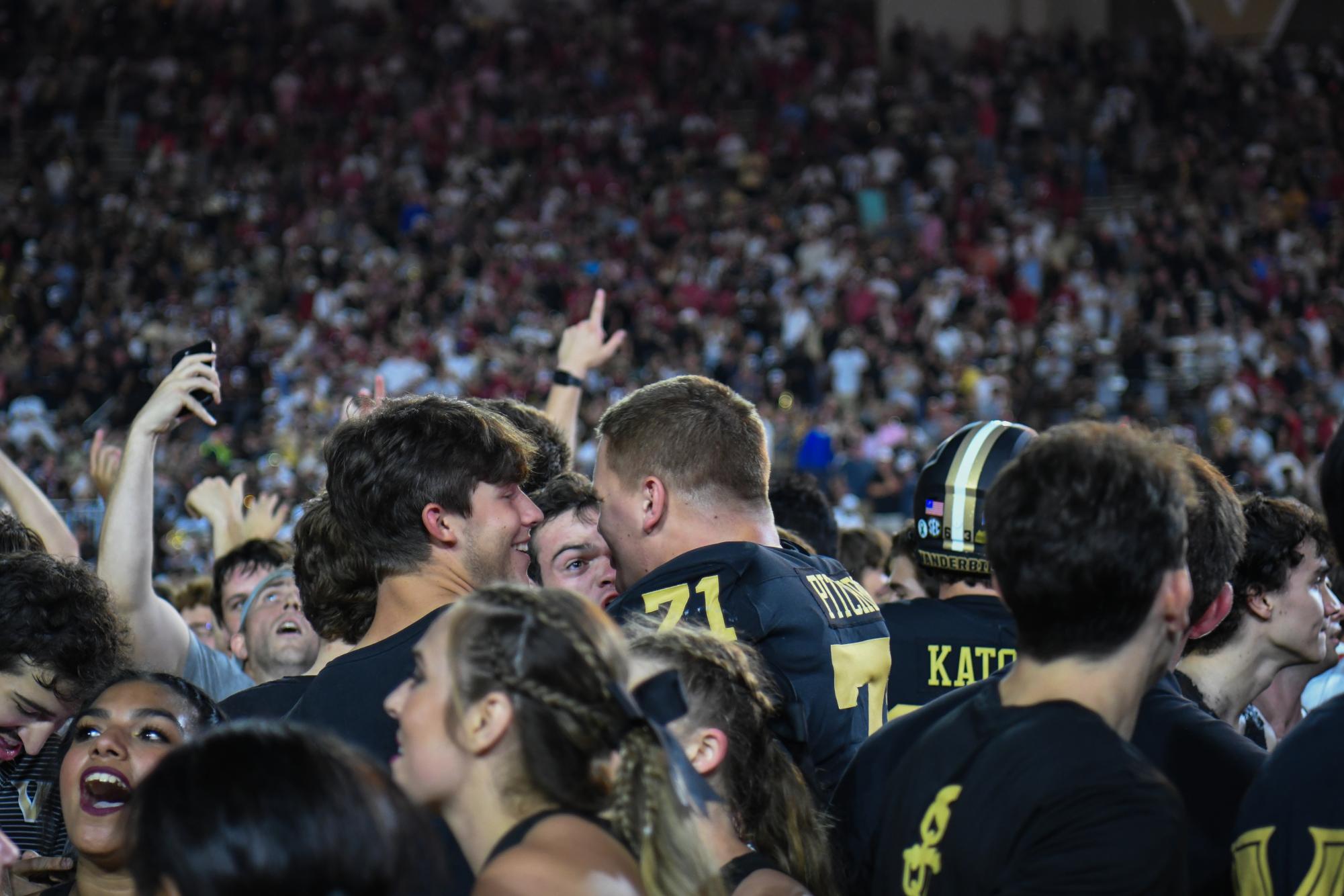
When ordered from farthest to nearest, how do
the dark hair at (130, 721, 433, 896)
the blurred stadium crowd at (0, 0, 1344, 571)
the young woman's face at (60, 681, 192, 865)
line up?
the blurred stadium crowd at (0, 0, 1344, 571)
the young woman's face at (60, 681, 192, 865)
the dark hair at (130, 721, 433, 896)

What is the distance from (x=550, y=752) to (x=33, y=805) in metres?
1.96

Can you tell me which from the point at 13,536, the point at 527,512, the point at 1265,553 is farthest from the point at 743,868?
the point at 13,536

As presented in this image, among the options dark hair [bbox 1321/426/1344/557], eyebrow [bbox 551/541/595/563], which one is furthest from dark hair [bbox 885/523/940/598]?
dark hair [bbox 1321/426/1344/557]

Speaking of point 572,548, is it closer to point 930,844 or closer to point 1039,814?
point 930,844

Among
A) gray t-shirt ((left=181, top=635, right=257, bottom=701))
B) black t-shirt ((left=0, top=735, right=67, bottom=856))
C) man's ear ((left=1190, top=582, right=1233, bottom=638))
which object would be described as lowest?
gray t-shirt ((left=181, top=635, right=257, bottom=701))

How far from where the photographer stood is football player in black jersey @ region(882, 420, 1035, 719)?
10.5ft

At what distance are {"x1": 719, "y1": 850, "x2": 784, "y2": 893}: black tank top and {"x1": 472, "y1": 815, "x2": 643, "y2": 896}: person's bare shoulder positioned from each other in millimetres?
568

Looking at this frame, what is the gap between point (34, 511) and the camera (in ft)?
14.9

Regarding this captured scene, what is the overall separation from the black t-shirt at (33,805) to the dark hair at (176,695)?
1.33ft

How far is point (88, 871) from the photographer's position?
2781mm

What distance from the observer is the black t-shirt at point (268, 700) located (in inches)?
123

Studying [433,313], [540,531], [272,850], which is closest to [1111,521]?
[272,850]

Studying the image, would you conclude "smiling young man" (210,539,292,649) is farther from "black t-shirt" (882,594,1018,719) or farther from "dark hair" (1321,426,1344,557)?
"dark hair" (1321,426,1344,557)

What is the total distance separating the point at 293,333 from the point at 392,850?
1957cm
